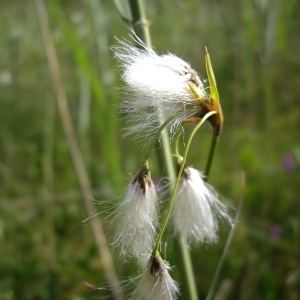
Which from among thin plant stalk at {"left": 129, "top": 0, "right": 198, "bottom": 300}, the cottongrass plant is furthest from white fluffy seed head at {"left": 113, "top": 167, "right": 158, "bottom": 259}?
thin plant stalk at {"left": 129, "top": 0, "right": 198, "bottom": 300}

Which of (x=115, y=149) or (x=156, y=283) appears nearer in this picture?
(x=156, y=283)

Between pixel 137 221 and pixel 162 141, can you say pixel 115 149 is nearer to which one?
pixel 162 141

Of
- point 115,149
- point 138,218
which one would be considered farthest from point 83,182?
point 115,149

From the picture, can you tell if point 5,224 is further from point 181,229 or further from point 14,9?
point 14,9

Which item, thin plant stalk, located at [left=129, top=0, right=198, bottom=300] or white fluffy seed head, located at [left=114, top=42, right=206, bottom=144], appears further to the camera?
thin plant stalk, located at [left=129, top=0, right=198, bottom=300]

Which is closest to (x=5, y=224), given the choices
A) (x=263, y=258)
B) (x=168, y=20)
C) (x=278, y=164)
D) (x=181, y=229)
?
(x=263, y=258)

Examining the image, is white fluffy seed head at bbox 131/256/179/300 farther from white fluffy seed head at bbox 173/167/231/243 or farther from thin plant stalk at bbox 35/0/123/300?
white fluffy seed head at bbox 173/167/231/243
